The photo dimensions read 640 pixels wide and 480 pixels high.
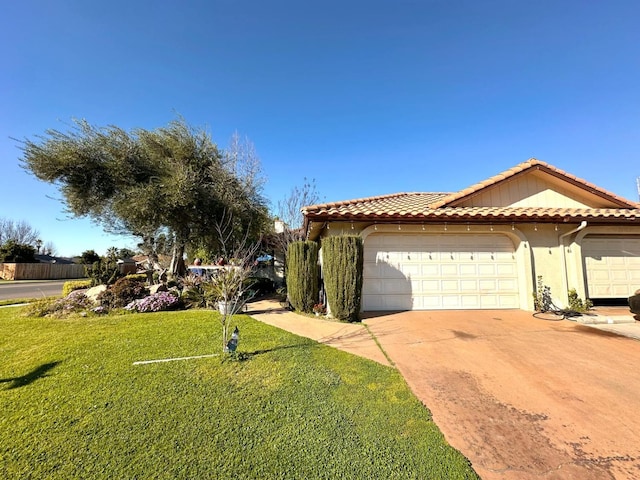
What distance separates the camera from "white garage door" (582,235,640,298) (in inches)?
376

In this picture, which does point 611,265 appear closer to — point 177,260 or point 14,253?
point 177,260

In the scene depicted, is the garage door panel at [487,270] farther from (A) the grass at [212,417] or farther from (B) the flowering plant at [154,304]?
(B) the flowering plant at [154,304]

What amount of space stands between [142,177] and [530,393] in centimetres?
1532

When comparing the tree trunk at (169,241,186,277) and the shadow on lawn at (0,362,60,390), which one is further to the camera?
the tree trunk at (169,241,186,277)

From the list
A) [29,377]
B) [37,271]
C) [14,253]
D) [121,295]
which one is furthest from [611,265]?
[14,253]

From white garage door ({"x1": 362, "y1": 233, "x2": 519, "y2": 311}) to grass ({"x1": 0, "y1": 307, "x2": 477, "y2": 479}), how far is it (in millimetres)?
4367

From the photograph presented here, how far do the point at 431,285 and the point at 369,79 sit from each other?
903 centimetres

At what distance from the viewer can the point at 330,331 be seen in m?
7.05

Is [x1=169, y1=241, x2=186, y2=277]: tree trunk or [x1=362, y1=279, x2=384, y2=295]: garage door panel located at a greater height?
[x1=169, y1=241, x2=186, y2=277]: tree trunk

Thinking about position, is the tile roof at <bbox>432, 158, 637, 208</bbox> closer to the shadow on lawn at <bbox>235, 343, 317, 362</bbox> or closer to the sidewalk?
the sidewalk

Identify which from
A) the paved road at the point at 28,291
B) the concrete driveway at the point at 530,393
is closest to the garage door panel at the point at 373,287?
the concrete driveway at the point at 530,393

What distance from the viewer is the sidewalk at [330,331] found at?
222 inches

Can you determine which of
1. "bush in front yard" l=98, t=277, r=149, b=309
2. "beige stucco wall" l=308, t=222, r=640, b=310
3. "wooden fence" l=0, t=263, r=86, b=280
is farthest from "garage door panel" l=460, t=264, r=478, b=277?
"wooden fence" l=0, t=263, r=86, b=280

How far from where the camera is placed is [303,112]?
13.4 meters
